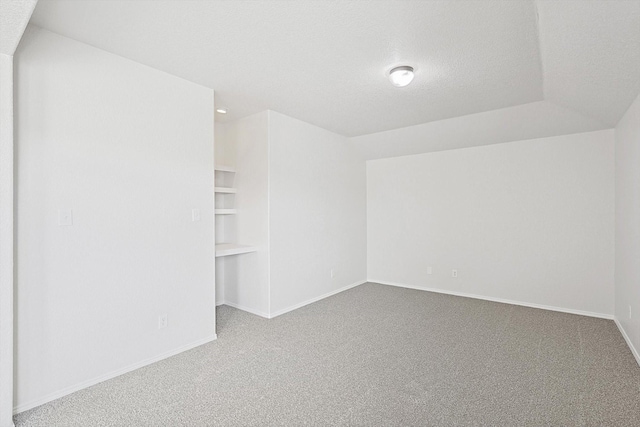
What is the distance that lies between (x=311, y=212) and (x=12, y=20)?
3349mm

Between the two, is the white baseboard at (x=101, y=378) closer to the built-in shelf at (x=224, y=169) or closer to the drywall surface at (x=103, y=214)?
the drywall surface at (x=103, y=214)

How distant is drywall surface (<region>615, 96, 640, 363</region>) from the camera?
2761 mm

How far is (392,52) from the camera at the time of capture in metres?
2.44

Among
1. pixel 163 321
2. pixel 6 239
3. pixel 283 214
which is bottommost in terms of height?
pixel 163 321

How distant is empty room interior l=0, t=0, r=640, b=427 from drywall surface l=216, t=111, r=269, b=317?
32 mm

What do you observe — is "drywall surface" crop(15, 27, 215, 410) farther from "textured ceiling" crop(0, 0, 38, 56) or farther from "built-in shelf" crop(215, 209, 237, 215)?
"built-in shelf" crop(215, 209, 237, 215)

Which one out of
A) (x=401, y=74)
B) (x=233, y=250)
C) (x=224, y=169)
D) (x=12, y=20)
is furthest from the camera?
(x=224, y=169)

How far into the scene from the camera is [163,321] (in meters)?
2.81

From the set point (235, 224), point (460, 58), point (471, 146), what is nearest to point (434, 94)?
point (460, 58)

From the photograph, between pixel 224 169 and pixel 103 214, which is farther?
pixel 224 169

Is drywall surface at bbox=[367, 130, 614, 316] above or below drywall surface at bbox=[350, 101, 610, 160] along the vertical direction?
below

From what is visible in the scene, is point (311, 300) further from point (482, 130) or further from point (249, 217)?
point (482, 130)

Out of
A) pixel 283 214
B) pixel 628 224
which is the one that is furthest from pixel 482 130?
pixel 283 214

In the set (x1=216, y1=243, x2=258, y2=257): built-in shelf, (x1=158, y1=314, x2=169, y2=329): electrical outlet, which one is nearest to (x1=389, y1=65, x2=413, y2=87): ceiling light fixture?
(x1=216, y1=243, x2=258, y2=257): built-in shelf
